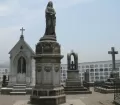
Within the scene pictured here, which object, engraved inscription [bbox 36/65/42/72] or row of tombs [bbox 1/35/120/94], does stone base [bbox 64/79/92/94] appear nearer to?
row of tombs [bbox 1/35/120/94]

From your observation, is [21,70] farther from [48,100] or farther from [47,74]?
[48,100]

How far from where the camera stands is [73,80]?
28.8 m

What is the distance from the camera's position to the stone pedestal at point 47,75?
14.0 meters

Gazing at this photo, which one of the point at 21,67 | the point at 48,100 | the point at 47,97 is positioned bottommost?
the point at 48,100

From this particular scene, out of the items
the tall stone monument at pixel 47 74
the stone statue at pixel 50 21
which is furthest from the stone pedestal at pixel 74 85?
the stone statue at pixel 50 21

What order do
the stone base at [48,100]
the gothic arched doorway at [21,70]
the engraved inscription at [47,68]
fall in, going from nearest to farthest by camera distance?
the stone base at [48,100]
the engraved inscription at [47,68]
the gothic arched doorway at [21,70]

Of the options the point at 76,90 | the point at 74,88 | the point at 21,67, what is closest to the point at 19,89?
the point at 21,67

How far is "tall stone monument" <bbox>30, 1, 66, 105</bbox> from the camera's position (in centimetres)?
1396

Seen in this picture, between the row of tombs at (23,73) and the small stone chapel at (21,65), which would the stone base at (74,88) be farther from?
the small stone chapel at (21,65)

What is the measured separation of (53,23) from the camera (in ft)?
50.0

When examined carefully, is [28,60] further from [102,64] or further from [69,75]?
[102,64]

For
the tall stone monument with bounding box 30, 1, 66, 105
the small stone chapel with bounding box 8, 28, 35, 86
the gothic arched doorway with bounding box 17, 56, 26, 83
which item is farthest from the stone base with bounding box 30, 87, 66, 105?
the gothic arched doorway with bounding box 17, 56, 26, 83

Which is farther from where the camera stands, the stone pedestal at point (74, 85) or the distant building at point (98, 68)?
the distant building at point (98, 68)

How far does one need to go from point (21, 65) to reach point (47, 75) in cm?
1512
